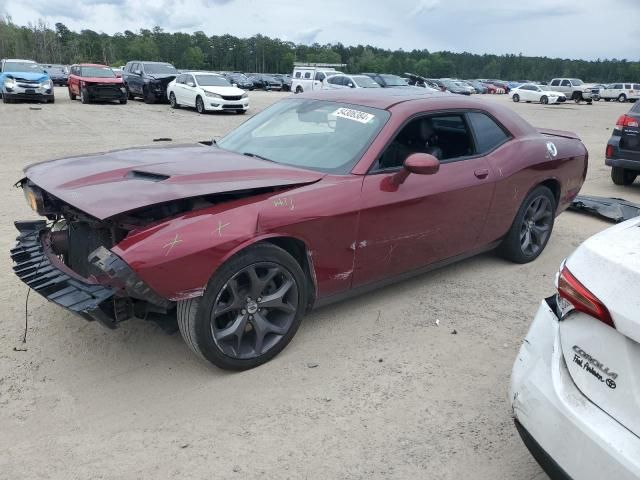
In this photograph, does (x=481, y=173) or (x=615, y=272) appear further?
(x=481, y=173)

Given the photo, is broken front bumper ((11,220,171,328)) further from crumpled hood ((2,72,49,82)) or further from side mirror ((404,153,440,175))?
crumpled hood ((2,72,49,82))

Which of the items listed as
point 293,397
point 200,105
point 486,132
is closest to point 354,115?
point 486,132

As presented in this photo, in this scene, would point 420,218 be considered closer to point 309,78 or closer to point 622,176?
point 622,176

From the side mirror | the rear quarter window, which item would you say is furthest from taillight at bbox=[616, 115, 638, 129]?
the side mirror

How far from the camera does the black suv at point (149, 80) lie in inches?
859

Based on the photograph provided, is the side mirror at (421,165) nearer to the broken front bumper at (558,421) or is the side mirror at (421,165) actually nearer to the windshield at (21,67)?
the broken front bumper at (558,421)

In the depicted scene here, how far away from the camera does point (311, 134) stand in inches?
153

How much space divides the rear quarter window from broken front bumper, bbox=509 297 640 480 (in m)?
2.39

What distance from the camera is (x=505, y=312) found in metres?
4.01

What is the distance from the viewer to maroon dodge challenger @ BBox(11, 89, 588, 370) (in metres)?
2.74

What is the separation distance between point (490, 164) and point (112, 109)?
1766 cm

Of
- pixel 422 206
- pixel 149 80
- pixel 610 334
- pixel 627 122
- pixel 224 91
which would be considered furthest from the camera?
pixel 149 80

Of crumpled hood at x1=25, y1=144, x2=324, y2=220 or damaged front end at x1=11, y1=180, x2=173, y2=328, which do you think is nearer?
damaged front end at x1=11, y1=180, x2=173, y2=328

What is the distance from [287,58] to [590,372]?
116599mm
